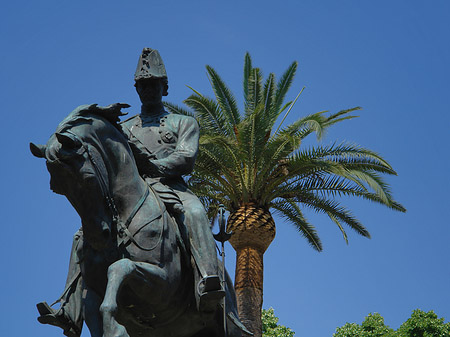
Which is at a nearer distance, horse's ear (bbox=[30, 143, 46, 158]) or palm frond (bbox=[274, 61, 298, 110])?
horse's ear (bbox=[30, 143, 46, 158])

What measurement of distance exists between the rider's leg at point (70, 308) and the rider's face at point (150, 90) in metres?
1.90

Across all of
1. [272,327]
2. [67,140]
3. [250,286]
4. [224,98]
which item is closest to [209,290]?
[67,140]

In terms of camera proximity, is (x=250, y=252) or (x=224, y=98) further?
(x=224, y=98)

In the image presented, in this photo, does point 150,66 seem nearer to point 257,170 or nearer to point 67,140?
point 67,140

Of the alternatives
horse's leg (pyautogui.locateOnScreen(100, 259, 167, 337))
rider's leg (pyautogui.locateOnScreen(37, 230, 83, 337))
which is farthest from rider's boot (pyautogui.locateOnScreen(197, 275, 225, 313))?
rider's leg (pyautogui.locateOnScreen(37, 230, 83, 337))

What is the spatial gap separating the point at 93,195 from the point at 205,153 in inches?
580

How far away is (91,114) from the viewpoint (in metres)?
7.18

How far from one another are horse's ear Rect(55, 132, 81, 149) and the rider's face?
7.07 ft

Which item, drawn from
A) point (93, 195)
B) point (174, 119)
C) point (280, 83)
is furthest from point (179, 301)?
point (280, 83)

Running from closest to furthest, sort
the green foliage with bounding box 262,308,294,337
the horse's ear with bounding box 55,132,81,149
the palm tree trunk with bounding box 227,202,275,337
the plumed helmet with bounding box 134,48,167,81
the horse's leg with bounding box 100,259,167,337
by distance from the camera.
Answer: the horse's leg with bounding box 100,259,167,337 → the horse's ear with bounding box 55,132,81,149 → the plumed helmet with bounding box 134,48,167,81 → the palm tree trunk with bounding box 227,202,275,337 → the green foliage with bounding box 262,308,294,337

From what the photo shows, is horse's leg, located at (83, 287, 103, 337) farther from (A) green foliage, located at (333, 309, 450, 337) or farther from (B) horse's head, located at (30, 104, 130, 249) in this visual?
(A) green foliage, located at (333, 309, 450, 337)

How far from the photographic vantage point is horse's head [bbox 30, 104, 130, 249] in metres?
6.68

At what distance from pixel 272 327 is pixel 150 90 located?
25711 millimetres

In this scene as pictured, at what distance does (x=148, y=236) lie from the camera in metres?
7.24
